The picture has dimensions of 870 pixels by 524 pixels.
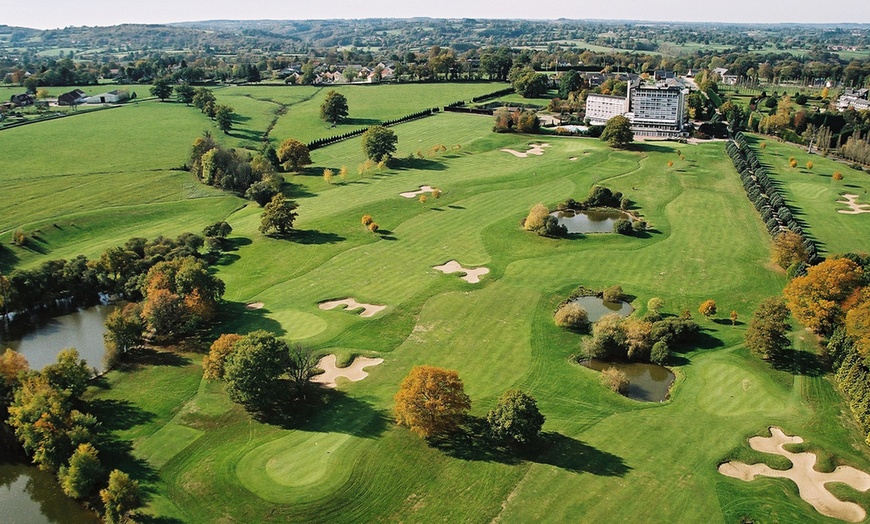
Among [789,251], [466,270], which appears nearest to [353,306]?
[466,270]

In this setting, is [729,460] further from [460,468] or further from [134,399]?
[134,399]

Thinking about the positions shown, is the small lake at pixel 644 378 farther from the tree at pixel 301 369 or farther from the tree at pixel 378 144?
the tree at pixel 378 144

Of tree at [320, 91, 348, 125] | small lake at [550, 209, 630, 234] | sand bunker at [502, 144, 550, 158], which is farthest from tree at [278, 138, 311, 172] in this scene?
small lake at [550, 209, 630, 234]

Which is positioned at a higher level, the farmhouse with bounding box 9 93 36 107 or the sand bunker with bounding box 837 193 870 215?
the farmhouse with bounding box 9 93 36 107

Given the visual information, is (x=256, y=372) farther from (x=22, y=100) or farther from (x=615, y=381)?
(x=22, y=100)

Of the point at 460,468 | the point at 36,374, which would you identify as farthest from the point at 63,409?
the point at 460,468

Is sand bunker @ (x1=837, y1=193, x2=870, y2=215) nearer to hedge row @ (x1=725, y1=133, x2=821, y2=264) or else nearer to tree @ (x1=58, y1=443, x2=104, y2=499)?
hedge row @ (x1=725, y1=133, x2=821, y2=264)

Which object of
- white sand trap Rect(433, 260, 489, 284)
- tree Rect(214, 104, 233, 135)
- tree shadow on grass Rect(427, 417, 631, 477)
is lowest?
tree shadow on grass Rect(427, 417, 631, 477)
